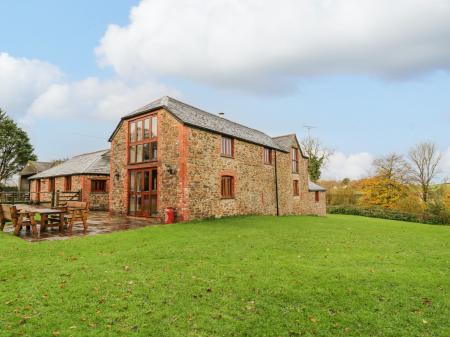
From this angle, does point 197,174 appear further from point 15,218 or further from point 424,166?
point 424,166

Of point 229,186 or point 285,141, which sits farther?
point 285,141

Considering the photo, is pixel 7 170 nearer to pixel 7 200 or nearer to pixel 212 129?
pixel 7 200

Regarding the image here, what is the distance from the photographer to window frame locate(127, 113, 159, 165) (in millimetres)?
16359

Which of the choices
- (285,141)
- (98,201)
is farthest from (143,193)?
(285,141)

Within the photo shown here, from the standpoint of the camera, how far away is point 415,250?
9.84m

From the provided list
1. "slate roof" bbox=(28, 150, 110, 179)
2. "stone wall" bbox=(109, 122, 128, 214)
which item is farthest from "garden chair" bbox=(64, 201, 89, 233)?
"slate roof" bbox=(28, 150, 110, 179)

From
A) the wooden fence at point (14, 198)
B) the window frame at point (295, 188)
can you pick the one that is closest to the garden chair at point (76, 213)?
the window frame at point (295, 188)

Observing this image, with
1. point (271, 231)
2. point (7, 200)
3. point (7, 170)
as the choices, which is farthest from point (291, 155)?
point (7, 170)

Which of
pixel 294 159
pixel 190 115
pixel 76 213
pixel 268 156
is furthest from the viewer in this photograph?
pixel 294 159

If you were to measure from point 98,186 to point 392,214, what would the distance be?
110 feet

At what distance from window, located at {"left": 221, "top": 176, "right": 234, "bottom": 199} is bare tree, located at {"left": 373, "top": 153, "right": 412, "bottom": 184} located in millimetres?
31602

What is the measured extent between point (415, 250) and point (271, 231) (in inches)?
216

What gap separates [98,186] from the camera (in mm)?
23891

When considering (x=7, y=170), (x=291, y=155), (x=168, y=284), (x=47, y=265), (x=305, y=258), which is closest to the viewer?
(x=168, y=284)
